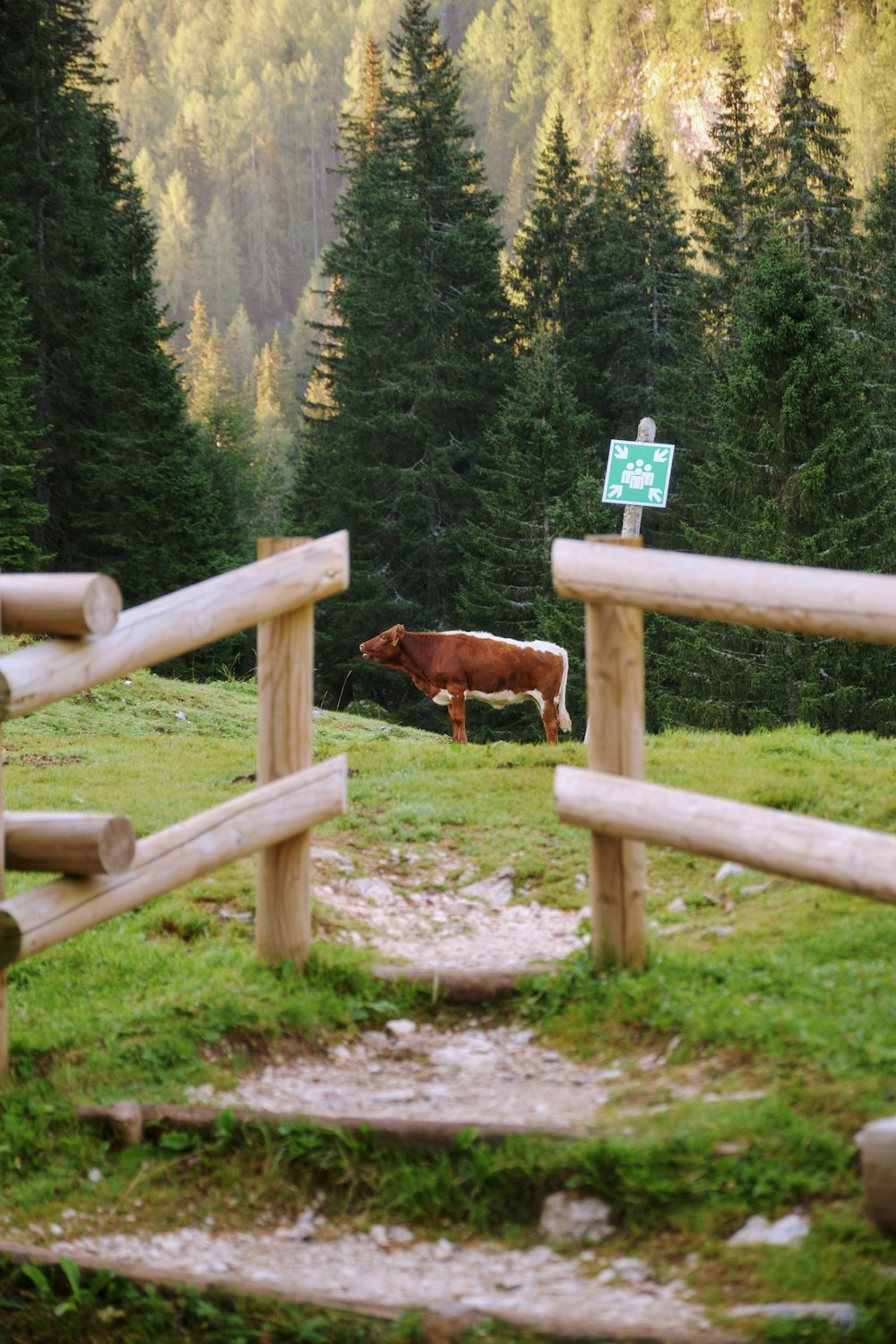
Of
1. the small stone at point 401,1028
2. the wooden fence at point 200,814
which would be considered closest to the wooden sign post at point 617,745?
the small stone at point 401,1028

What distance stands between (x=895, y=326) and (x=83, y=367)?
26.0 metres

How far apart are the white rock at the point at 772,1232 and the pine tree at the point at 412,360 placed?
38.4 metres

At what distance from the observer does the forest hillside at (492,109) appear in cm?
9881

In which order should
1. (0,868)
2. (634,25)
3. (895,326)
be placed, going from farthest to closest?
(634,25)
(895,326)
(0,868)

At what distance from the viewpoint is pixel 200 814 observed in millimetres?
5020

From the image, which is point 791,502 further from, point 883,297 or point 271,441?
point 271,441

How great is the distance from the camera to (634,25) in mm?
135250

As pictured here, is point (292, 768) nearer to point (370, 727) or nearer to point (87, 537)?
point (370, 727)

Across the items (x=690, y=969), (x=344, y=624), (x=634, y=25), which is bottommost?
(x=344, y=624)

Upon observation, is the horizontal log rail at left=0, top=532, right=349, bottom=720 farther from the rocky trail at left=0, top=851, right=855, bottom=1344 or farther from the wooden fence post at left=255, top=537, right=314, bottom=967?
the rocky trail at left=0, top=851, right=855, bottom=1344

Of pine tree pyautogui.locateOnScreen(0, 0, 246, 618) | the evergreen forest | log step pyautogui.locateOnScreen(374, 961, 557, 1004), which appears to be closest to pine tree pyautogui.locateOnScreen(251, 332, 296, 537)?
the evergreen forest

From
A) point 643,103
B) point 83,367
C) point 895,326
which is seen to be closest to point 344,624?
point 83,367

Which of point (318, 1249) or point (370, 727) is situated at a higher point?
point (318, 1249)

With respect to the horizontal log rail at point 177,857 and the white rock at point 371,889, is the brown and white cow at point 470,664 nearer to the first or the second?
the white rock at point 371,889
